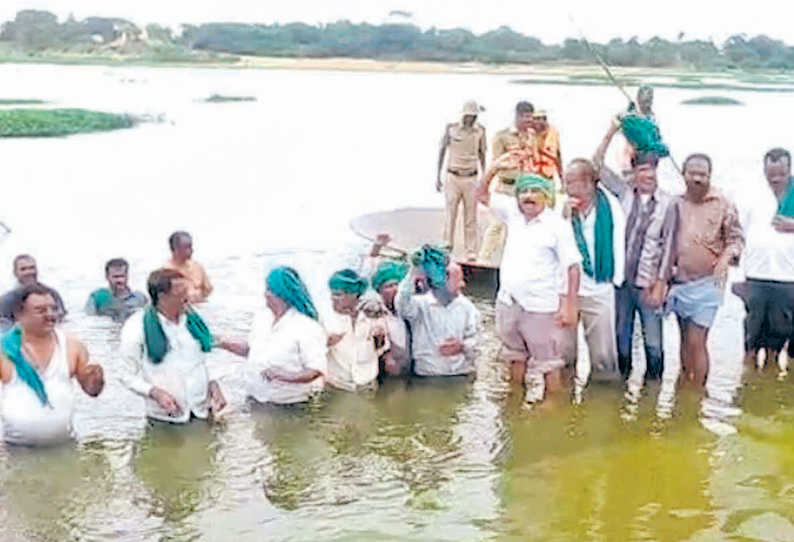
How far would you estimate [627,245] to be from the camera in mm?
6824

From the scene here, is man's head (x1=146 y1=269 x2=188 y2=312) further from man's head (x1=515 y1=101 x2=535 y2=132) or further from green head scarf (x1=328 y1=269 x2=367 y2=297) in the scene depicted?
man's head (x1=515 y1=101 x2=535 y2=132)

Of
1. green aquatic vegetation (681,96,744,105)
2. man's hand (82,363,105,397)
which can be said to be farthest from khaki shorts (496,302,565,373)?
green aquatic vegetation (681,96,744,105)

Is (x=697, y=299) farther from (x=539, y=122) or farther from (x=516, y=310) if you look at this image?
(x=539, y=122)

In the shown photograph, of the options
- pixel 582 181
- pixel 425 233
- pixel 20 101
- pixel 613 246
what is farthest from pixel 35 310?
pixel 20 101

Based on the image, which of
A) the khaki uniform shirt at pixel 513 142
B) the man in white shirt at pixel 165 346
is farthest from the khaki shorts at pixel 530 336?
the khaki uniform shirt at pixel 513 142

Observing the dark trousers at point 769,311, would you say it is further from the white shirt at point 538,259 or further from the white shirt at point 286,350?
the white shirt at point 286,350

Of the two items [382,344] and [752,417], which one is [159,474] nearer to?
[382,344]

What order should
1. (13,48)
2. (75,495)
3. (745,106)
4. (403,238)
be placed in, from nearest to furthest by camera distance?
(75,495)
(403,238)
(13,48)
(745,106)

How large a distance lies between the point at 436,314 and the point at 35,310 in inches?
87.8

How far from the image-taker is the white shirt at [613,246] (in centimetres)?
663

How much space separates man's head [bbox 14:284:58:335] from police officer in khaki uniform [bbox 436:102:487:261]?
4792mm

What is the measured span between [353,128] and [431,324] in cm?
3462

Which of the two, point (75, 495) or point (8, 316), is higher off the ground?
point (8, 316)

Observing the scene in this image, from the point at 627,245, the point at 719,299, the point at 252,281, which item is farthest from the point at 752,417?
the point at 252,281
